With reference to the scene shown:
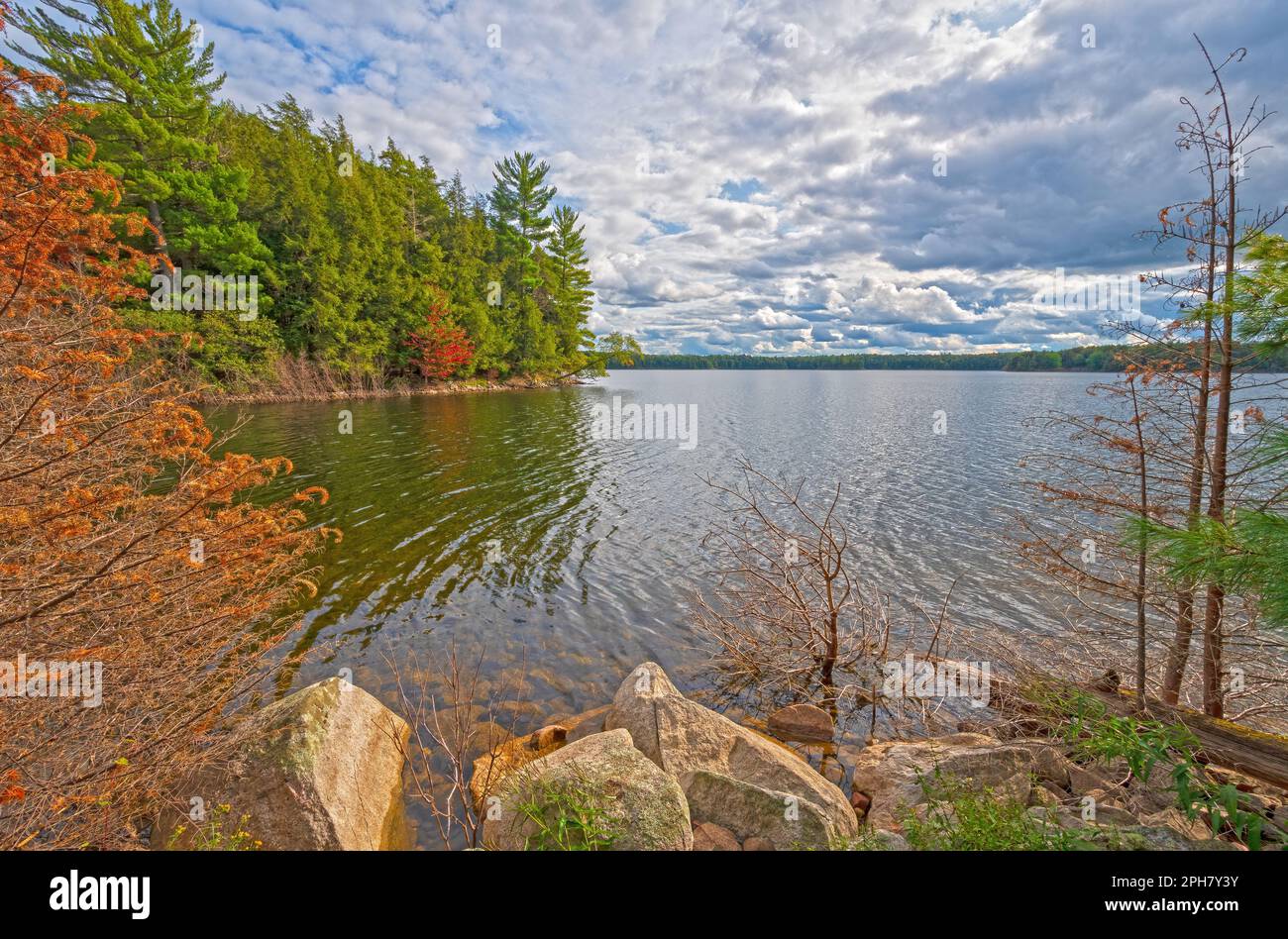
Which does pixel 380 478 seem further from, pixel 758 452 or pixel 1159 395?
pixel 1159 395

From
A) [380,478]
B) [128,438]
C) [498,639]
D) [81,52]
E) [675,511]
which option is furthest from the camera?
[81,52]

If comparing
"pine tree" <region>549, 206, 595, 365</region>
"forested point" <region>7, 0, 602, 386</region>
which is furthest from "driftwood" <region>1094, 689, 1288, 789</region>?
"pine tree" <region>549, 206, 595, 365</region>

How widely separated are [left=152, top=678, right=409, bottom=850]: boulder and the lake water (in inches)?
84.9

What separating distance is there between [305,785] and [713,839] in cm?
362

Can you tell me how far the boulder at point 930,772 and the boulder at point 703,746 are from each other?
44 cm

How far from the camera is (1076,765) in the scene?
5125 millimetres

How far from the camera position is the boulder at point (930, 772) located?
496 centimetres

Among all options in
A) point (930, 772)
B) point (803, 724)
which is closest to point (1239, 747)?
point (930, 772)

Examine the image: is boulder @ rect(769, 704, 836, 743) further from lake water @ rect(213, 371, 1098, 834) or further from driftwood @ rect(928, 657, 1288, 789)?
driftwood @ rect(928, 657, 1288, 789)

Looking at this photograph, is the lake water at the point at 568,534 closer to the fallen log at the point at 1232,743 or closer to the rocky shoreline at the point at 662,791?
the rocky shoreline at the point at 662,791

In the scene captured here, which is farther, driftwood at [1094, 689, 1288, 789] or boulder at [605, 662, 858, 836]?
boulder at [605, 662, 858, 836]

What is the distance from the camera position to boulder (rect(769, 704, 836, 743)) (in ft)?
23.3
